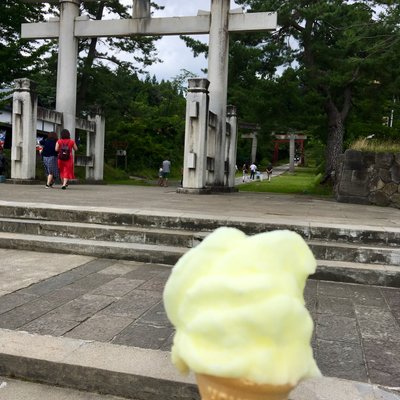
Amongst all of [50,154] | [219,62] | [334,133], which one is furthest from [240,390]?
[334,133]

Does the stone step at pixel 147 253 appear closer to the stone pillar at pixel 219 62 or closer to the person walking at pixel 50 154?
the person walking at pixel 50 154

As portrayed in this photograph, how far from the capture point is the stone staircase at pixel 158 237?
4.76 metres

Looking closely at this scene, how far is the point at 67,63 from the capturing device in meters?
14.7

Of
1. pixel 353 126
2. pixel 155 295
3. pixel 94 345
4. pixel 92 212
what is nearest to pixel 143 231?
pixel 92 212

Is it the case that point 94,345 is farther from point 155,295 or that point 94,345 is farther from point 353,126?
point 353,126

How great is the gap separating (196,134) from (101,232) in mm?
6130

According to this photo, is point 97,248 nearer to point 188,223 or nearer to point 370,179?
point 188,223

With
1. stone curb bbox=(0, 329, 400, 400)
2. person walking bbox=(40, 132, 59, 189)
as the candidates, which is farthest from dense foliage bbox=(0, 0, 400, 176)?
stone curb bbox=(0, 329, 400, 400)

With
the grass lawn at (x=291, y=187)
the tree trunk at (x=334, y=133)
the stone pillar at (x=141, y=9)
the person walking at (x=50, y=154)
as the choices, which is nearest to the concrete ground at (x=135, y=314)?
the person walking at (x=50, y=154)

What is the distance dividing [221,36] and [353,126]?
6683 millimetres

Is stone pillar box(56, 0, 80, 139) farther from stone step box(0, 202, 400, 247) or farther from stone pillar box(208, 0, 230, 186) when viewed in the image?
stone step box(0, 202, 400, 247)

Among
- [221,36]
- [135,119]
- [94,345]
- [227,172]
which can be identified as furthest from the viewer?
[135,119]

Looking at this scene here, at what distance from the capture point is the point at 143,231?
5.52 metres

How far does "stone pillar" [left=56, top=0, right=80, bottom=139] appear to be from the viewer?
47.6 feet
